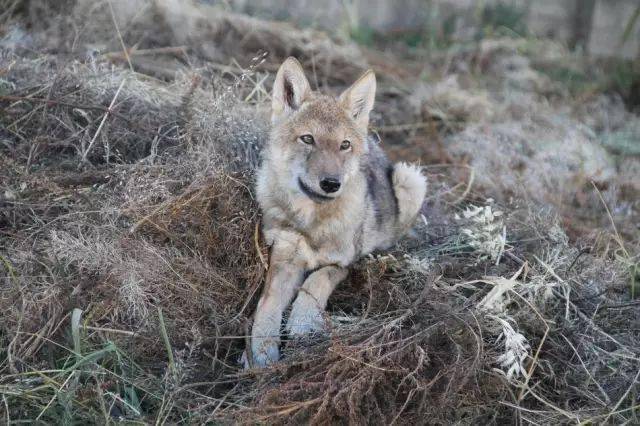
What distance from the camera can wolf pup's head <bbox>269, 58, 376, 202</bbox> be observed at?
444 cm

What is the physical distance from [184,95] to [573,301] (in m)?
3.04

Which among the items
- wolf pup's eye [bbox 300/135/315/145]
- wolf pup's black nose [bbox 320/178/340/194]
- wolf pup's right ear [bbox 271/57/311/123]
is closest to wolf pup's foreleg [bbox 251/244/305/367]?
wolf pup's black nose [bbox 320/178/340/194]

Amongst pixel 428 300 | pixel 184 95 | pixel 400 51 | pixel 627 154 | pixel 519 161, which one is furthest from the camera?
pixel 400 51

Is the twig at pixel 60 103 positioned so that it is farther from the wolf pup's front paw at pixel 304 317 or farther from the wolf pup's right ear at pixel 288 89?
the wolf pup's front paw at pixel 304 317

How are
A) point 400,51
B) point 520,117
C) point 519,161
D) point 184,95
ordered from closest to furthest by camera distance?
point 184,95
point 519,161
point 520,117
point 400,51

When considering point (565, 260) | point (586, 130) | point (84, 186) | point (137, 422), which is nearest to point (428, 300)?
point (565, 260)

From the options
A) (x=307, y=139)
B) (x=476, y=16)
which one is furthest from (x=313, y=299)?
(x=476, y=16)

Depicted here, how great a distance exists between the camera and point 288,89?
489 cm

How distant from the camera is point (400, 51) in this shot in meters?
9.82

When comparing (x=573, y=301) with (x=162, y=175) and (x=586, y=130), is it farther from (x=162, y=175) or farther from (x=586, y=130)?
(x=586, y=130)

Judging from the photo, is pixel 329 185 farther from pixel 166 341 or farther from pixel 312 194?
pixel 166 341

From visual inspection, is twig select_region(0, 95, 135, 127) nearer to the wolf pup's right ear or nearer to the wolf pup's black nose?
the wolf pup's right ear

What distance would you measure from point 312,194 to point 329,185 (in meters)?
0.16

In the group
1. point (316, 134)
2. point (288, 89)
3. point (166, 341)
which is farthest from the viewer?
point (288, 89)
